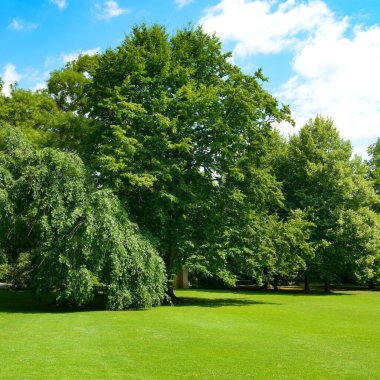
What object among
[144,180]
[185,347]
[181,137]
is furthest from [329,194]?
[185,347]

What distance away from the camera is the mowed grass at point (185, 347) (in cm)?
852

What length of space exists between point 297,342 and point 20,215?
14.1 m

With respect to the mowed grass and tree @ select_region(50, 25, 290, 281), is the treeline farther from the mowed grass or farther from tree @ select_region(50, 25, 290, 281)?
the mowed grass

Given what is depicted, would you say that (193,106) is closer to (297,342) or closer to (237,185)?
(237,185)

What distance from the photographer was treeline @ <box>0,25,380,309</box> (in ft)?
65.4

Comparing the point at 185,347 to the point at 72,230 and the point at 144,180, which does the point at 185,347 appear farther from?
the point at 144,180

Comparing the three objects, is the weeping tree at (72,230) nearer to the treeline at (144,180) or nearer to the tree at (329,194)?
the treeline at (144,180)

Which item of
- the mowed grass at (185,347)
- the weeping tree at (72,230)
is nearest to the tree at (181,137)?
the weeping tree at (72,230)

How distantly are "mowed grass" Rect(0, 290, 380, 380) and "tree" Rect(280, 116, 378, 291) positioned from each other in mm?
20142

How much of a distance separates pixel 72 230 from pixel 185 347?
34.1 feet

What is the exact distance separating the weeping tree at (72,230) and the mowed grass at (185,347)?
216cm

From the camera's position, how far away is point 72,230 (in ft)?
65.1

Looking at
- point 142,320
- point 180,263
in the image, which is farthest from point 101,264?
point 180,263

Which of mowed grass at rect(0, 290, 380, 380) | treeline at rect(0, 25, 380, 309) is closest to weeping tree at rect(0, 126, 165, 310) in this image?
treeline at rect(0, 25, 380, 309)
